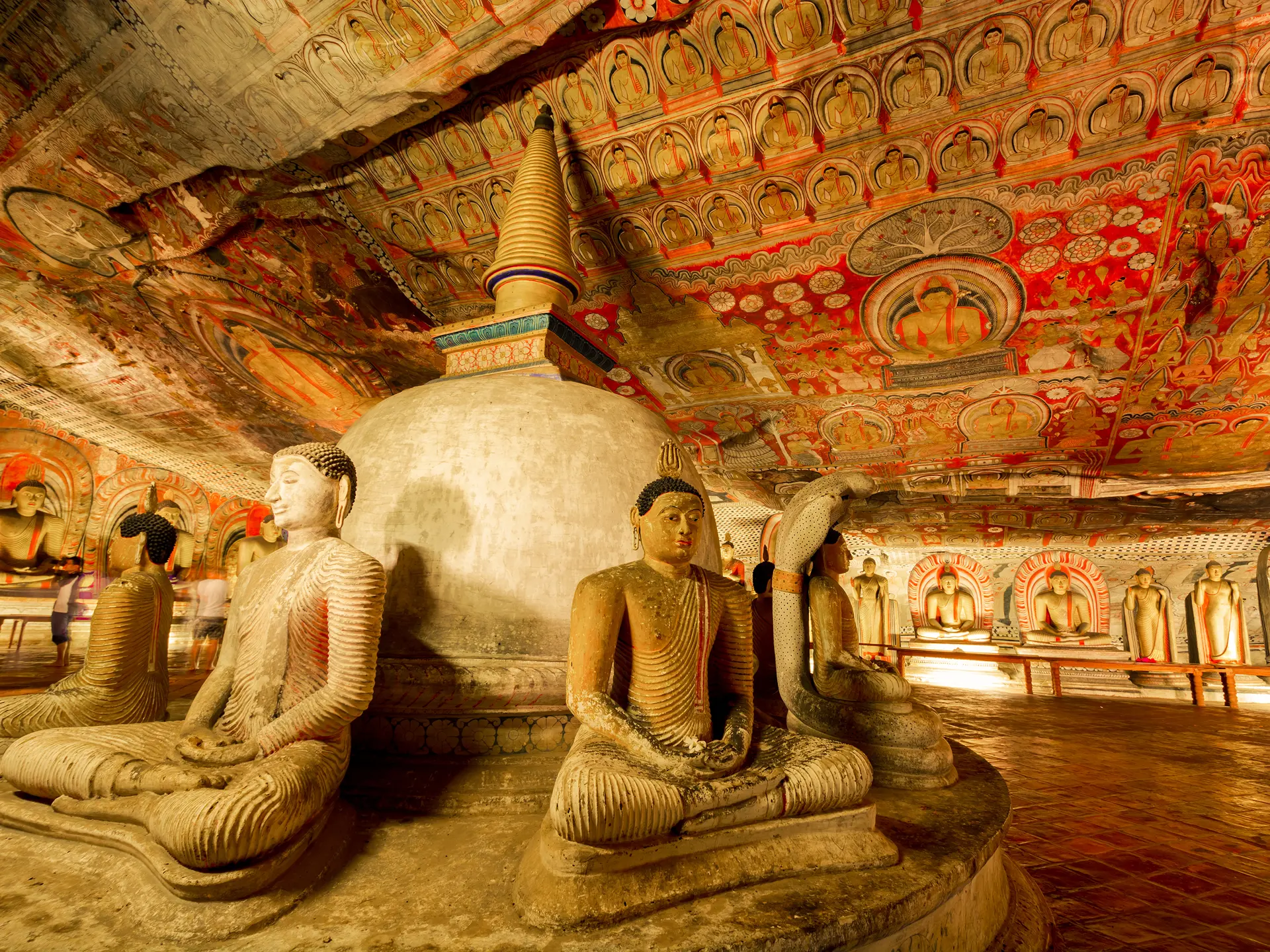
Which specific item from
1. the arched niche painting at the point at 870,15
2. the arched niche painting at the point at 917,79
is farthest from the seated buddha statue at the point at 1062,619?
the arched niche painting at the point at 870,15

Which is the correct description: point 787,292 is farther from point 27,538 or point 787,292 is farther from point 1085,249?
point 27,538

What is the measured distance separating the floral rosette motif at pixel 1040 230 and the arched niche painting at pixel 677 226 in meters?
3.07

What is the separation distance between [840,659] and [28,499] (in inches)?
442

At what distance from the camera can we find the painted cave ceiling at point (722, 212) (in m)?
4.57

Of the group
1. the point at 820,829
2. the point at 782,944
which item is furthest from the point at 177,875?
the point at 820,829

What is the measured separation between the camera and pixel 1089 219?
209 inches

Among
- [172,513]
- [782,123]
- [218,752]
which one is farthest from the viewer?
[172,513]

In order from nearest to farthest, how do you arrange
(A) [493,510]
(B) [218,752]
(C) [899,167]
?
(B) [218,752] → (A) [493,510] → (C) [899,167]

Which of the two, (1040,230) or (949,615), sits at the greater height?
(1040,230)

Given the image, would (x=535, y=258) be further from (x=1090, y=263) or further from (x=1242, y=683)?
(x=1242, y=683)

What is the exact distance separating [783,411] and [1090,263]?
371cm

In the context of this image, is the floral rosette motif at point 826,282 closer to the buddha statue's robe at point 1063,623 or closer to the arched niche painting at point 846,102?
the arched niche painting at point 846,102

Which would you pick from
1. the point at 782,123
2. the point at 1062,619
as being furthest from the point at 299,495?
the point at 1062,619

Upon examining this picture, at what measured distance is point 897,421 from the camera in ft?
26.2
